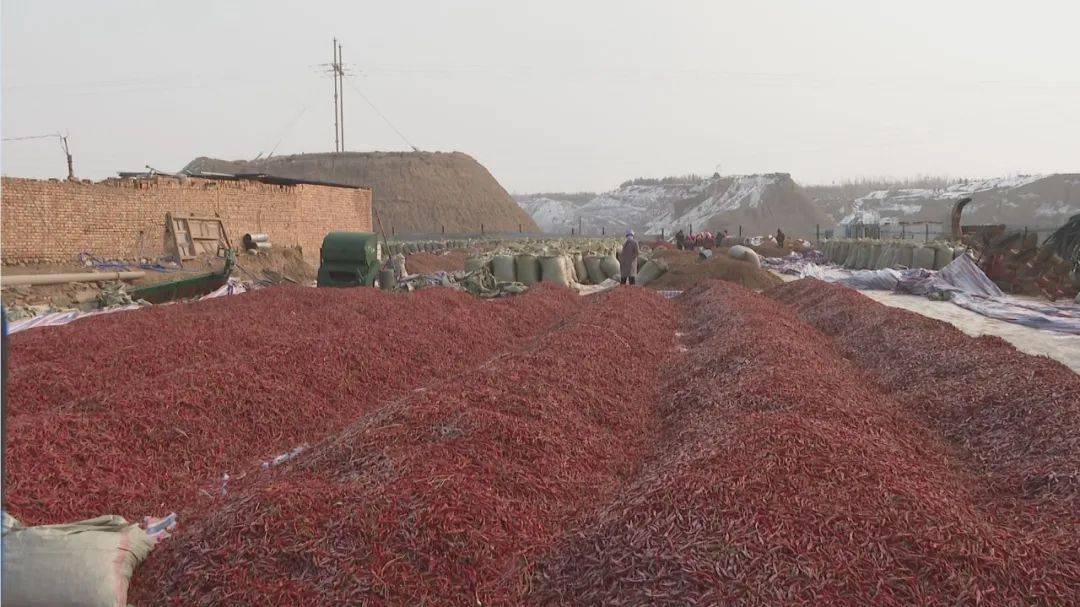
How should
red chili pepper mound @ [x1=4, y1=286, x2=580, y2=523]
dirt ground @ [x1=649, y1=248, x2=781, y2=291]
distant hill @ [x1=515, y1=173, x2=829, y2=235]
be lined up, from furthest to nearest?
distant hill @ [x1=515, y1=173, x2=829, y2=235] < dirt ground @ [x1=649, y1=248, x2=781, y2=291] < red chili pepper mound @ [x1=4, y1=286, x2=580, y2=523]

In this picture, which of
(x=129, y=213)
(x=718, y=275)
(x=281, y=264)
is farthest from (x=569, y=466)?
(x=281, y=264)

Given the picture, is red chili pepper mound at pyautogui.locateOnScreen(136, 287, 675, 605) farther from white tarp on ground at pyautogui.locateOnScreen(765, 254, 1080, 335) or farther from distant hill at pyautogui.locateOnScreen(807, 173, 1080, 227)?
distant hill at pyautogui.locateOnScreen(807, 173, 1080, 227)

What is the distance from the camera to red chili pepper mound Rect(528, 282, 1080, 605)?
104 inches

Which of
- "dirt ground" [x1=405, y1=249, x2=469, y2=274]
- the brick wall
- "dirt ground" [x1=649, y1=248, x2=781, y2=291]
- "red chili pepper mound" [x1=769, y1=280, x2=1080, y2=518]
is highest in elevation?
the brick wall

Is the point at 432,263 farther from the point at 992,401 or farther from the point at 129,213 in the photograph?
the point at 992,401

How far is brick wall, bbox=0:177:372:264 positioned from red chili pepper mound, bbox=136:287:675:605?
413 inches

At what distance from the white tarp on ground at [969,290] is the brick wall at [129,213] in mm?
16038

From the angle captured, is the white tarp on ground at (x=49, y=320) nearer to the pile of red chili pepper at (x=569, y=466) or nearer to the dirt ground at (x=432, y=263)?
the pile of red chili pepper at (x=569, y=466)

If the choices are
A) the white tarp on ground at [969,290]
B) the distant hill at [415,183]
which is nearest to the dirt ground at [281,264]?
the white tarp on ground at [969,290]

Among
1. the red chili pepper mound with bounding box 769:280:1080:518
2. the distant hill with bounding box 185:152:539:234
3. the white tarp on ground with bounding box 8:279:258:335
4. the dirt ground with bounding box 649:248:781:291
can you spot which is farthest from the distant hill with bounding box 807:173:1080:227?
the white tarp on ground with bounding box 8:279:258:335

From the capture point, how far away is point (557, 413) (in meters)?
4.86

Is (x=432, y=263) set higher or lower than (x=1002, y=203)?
lower

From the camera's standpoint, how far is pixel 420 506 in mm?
3195

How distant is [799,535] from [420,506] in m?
1.62
